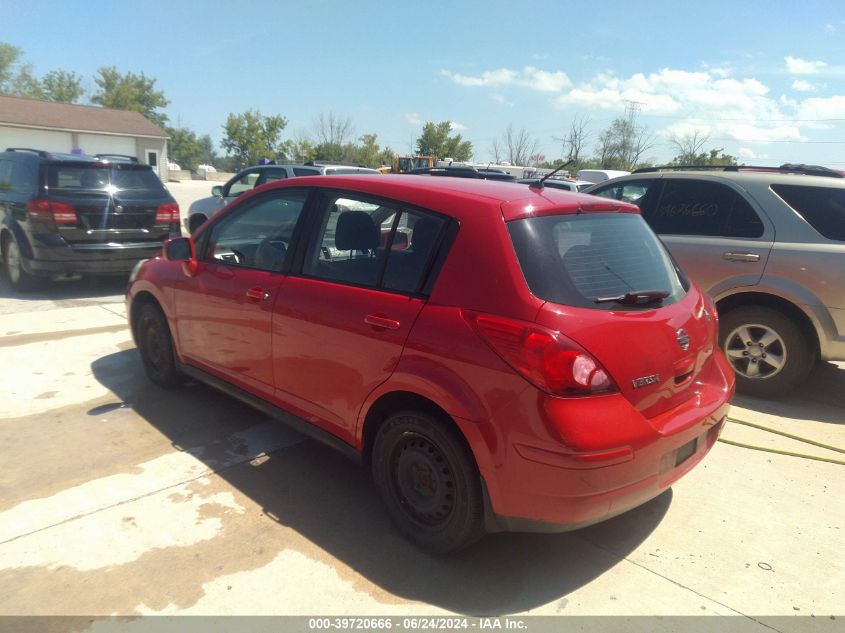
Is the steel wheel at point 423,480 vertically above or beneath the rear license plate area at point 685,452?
beneath

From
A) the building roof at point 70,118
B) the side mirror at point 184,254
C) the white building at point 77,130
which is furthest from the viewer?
the building roof at point 70,118

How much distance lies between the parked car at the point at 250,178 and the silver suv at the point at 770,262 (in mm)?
5880

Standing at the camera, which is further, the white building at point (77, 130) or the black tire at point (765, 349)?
the white building at point (77, 130)

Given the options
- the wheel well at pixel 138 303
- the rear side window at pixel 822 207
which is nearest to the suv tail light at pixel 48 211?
the wheel well at pixel 138 303

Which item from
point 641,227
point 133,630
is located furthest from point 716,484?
point 133,630

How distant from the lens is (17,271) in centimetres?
800

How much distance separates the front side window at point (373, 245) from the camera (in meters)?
2.85

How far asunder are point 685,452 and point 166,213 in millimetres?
7753

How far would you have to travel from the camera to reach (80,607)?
2471 millimetres

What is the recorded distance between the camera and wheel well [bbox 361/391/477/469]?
8.68 feet

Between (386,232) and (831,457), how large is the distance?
134 inches

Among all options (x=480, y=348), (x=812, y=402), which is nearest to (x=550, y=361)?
(x=480, y=348)

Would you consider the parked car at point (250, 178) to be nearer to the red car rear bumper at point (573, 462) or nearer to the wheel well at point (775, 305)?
the wheel well at point (775, 305)

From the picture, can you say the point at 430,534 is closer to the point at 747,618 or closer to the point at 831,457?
the point at 747,618
